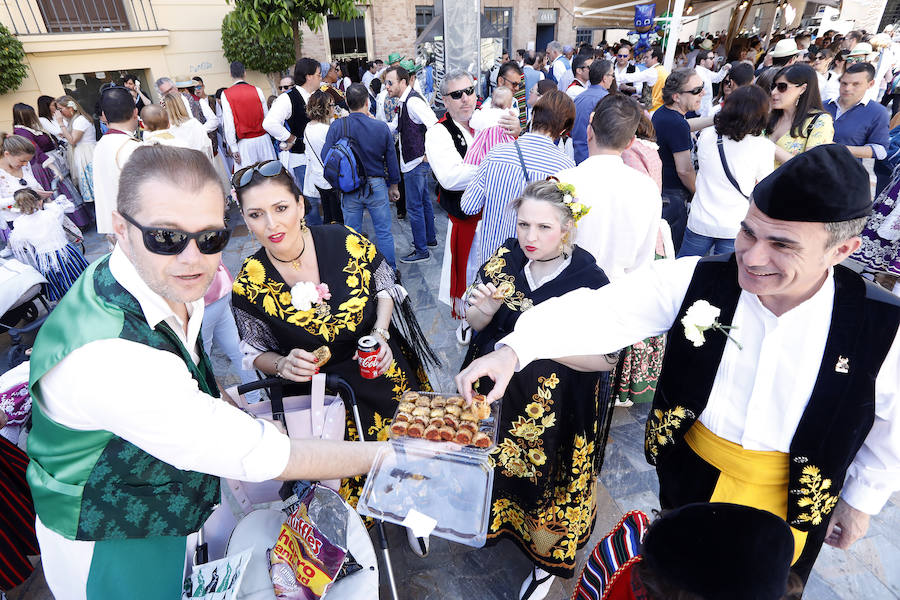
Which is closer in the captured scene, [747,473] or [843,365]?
[843,365]

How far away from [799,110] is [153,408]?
17.9ft

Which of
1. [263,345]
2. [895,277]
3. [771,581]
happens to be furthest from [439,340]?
[895,277]

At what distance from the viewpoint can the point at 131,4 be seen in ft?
36.6

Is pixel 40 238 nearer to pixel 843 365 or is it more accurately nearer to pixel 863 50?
pixel 843 365

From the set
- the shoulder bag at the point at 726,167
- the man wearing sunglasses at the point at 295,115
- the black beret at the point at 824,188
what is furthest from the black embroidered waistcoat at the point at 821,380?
the man wearing sunglasses at the point at 295,115

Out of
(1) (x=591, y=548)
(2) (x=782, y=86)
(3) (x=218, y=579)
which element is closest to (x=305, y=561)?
(3) (x=218, y=579)

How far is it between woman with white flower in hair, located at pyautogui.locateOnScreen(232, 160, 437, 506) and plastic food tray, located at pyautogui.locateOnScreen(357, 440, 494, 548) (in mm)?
590

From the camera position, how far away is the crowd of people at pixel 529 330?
1.31m

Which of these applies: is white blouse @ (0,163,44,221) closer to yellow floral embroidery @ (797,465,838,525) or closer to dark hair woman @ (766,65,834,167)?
yellow floral embroidery @ (797,465,838,525)

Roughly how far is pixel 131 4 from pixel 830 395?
49.6 feet

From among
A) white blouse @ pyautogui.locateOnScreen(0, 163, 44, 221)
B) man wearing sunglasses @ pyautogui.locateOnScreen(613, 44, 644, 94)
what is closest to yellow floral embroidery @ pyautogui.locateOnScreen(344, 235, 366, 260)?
white blouse @ pyautogui.locateOnScreen(0, 163, 44, 221)

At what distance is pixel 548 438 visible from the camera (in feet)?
7.48

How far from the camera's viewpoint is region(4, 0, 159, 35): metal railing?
978 cm

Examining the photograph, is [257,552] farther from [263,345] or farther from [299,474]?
[263,345]
